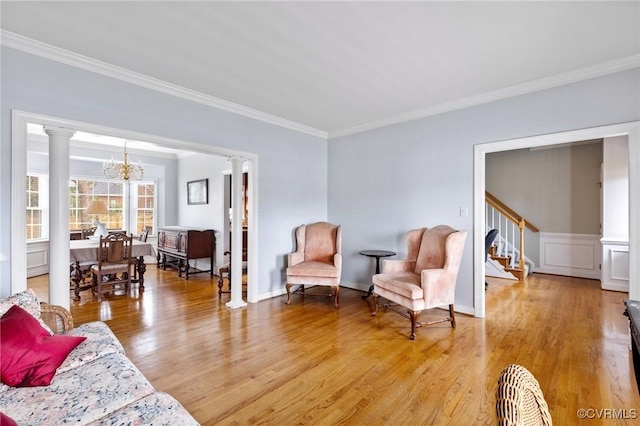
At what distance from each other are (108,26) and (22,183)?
145 cm

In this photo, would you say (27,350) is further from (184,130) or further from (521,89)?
(521,89)

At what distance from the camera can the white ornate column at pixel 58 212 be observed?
2631mm

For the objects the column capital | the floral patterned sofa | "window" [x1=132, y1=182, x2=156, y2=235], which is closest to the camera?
the floral patterned sofa

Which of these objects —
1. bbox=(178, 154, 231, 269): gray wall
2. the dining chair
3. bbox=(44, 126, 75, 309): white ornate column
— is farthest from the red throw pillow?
bbox=(178, 154, 231, 269): gray wall

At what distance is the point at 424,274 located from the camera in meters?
3.10

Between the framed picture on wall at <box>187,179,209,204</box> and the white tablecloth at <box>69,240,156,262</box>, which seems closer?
the white tablecloth at <box>69,240,156,262</box>

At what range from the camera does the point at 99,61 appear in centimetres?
273

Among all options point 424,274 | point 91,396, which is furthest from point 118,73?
point 424,274

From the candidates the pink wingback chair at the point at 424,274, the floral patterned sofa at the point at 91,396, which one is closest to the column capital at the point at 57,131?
the floral patterned sofa at the point at 91,396

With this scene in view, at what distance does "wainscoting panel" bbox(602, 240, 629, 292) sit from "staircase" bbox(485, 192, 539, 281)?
3.70ft

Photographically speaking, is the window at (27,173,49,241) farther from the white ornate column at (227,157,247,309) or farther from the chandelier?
the white ornate column at (227,157,247,309)

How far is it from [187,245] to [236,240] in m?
2.07

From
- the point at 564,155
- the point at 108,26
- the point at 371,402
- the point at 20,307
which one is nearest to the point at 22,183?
the point at 20,307

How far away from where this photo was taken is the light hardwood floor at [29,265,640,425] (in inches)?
75.8
